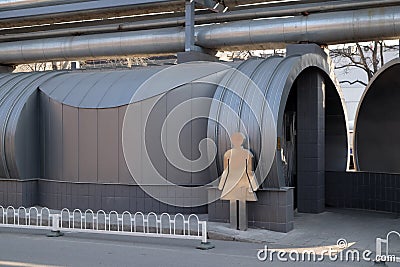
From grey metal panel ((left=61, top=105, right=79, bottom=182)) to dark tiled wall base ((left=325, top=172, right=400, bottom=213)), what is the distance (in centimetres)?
625

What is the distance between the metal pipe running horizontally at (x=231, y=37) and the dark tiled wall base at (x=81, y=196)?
194 inches

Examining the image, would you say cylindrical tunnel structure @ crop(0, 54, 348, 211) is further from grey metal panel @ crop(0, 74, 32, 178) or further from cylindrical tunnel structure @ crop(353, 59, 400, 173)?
cylindrical tunnel structure @ crop(353, 59, 400, 173)

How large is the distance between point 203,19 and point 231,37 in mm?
1293

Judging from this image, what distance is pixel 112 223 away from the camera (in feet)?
37.6

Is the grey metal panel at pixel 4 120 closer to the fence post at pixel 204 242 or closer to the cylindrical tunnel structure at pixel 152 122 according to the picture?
the cylindrical tunnel structure at pixel 152 122

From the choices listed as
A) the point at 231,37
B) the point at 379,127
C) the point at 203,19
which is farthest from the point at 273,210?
the point at 203,19

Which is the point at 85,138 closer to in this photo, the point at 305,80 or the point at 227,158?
the point at 227,158

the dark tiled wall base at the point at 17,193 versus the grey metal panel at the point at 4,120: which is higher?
the grey metal panel at the point at 4,120

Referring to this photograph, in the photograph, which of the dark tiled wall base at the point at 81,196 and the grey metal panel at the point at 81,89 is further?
the grey metal panel at the point at 81,89

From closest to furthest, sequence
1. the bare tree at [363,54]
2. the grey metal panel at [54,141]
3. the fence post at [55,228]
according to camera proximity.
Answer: the fence post at [55,228]
the grey metal panel at [54,141]
the bare tree at [363,54]

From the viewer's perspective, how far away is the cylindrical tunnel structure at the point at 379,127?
14414mm

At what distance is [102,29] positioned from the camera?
677 inches

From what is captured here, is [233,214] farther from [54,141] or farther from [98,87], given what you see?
[54,141]
